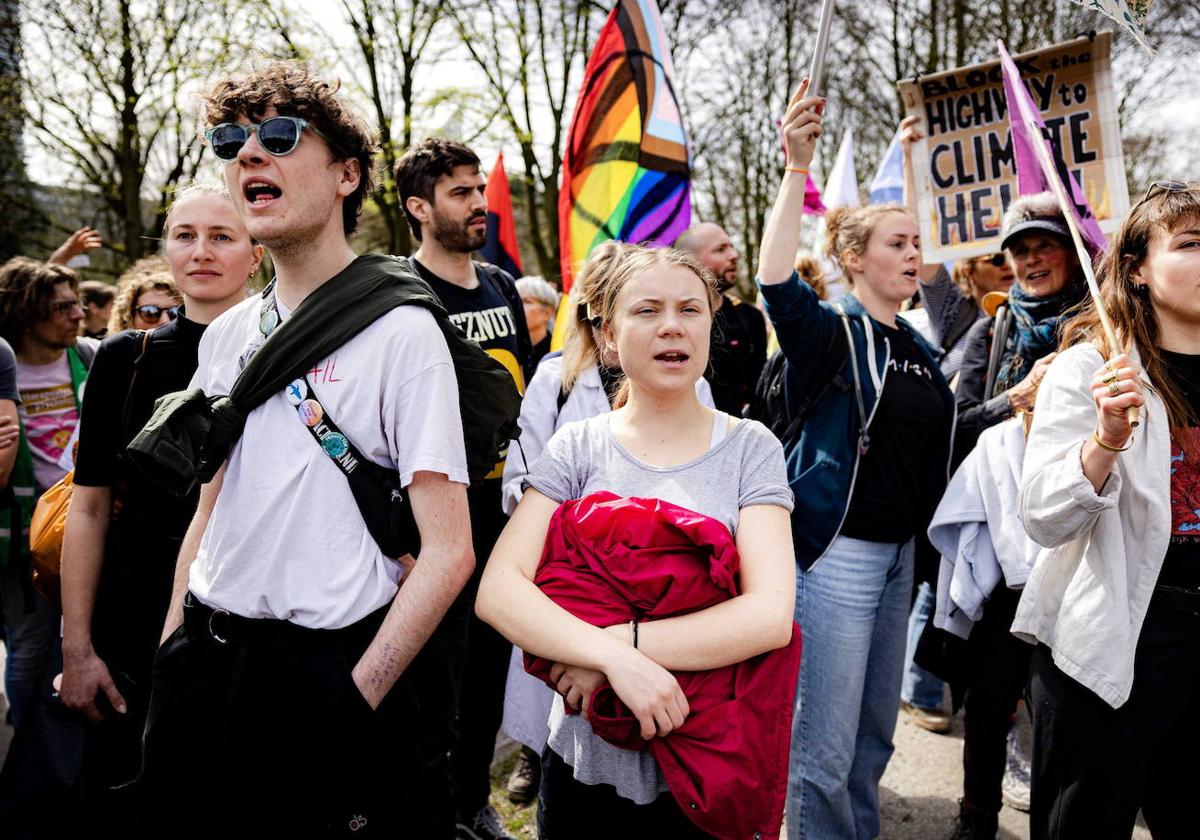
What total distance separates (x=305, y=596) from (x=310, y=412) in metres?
0.36

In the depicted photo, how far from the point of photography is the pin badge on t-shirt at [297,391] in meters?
1.68

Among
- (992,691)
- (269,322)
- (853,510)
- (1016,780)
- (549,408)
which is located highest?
(269,322)

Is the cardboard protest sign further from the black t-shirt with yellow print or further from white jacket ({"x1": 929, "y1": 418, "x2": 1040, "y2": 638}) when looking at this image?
the black t-shirt with yellow print

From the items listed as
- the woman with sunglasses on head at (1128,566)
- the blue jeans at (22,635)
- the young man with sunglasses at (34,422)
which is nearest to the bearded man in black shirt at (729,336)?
the woman with sunglasses on head at (1128,566)

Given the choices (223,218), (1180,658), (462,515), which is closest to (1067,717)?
(1180,658)

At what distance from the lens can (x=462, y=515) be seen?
5.64 feet

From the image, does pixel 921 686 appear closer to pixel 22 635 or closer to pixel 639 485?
pixel 639 485

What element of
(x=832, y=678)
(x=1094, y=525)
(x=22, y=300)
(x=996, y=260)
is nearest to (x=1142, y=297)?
(x=1094, y=525)

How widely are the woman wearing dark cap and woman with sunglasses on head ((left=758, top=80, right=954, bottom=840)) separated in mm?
330

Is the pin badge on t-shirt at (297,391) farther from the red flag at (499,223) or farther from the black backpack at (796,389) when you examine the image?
the red flag at (499,223)

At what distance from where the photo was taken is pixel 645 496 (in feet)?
6.26

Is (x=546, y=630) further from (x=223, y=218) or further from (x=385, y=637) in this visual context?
(x=223, y=218)

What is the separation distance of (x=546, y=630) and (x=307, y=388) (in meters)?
0.68

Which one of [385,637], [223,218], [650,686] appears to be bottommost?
[650,686]
